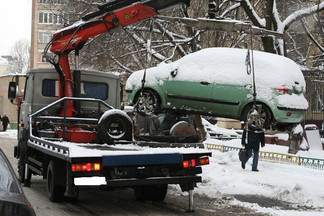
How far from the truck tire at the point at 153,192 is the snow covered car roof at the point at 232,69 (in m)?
4.22

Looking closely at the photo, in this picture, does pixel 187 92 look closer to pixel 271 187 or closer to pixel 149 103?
pixel 149 103

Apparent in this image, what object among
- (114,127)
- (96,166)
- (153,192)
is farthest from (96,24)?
(96,166)

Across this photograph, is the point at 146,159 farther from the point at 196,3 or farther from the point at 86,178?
the point at 196,3

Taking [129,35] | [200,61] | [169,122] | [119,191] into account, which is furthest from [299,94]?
[129,35]

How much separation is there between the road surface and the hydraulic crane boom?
74.5 inches

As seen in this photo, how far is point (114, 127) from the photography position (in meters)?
8.75

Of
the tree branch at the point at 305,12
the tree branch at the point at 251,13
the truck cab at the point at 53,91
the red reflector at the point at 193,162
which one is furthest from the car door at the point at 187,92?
the tree branch at the point at 251,13

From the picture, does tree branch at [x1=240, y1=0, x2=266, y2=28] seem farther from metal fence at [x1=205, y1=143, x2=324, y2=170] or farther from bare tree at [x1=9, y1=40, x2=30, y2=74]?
bare tree at [x1=9, y1=40, x2=30, y2=74]

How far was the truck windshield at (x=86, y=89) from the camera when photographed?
10883 millimetres

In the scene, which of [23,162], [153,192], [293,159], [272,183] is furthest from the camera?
[293,159]

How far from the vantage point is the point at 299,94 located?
12.4 metres

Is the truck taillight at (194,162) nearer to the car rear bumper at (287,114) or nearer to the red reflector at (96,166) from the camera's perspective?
the red reflector at (96,166)

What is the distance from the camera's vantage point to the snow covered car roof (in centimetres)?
1223

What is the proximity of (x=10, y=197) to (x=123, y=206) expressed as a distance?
4925 millimetres
